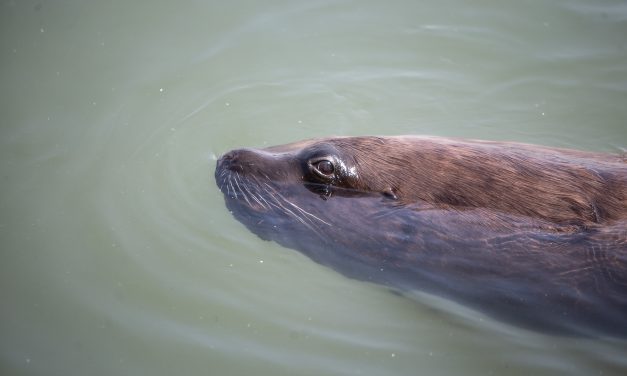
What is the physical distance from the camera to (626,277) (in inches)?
138

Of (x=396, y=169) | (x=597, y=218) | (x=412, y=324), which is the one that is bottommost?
(x=412, y=324)

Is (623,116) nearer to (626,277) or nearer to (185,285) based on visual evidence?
(626,277)

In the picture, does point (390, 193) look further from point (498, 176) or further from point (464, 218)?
point (498, 176)

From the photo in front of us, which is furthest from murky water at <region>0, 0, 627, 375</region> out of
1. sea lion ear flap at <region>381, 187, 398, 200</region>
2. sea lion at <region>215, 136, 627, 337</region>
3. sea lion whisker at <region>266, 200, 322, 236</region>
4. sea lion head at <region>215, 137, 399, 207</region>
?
sea lion ear flap at <region>381, 187, 398, 200</region>

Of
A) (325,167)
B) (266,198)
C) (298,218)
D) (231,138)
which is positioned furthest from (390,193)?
(231,138)

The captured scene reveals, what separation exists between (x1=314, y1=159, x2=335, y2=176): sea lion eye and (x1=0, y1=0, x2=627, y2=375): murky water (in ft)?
2.46

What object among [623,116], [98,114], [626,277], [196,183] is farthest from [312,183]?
[623,116]

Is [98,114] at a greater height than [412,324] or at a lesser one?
greater

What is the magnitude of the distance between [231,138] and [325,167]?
77.5 inches

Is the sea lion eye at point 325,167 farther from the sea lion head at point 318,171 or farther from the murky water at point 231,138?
the murky water at point 231,138

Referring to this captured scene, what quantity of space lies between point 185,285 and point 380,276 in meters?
1.42

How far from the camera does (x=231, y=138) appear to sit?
18.8ft

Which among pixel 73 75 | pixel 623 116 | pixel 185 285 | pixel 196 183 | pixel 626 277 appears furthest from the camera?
pixel 73 75

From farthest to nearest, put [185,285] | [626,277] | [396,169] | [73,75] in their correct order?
[73,75] → [185,285] → [396,169] → [626,277]
